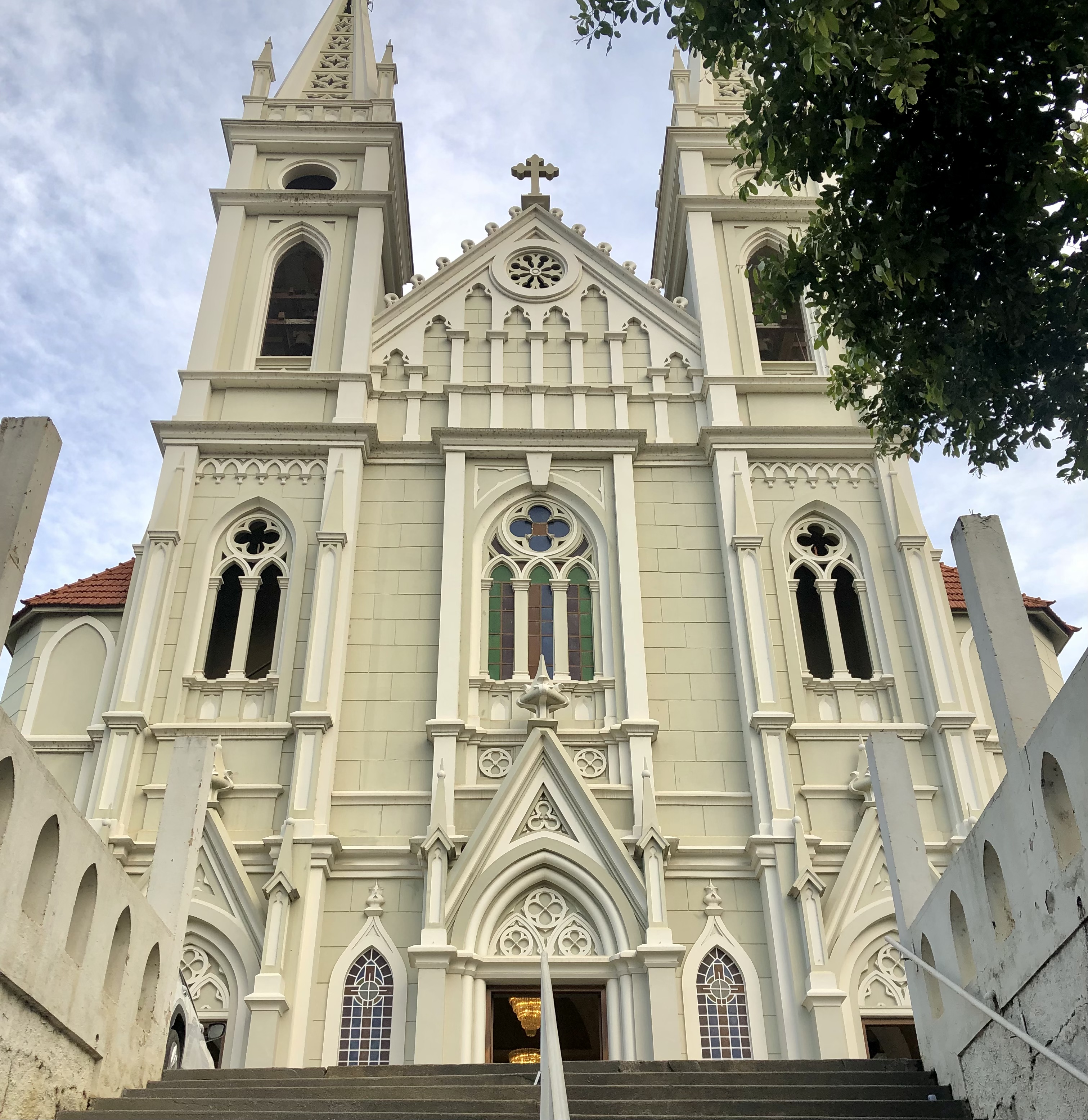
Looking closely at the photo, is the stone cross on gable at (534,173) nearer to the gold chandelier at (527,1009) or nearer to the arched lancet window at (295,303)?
the arched lancet window at (295,303)

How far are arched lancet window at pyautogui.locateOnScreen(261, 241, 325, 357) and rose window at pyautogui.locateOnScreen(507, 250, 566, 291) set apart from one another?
128 inches

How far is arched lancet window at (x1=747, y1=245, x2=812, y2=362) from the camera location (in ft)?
70.2

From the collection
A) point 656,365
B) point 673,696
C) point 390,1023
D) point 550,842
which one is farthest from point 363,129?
point 390,1023

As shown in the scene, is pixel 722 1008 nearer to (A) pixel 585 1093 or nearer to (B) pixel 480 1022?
(B) pixel 480 1022

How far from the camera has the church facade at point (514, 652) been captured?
14.7m

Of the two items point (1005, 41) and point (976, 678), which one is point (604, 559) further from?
point (1005, 41)

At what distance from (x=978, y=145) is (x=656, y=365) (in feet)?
37.3

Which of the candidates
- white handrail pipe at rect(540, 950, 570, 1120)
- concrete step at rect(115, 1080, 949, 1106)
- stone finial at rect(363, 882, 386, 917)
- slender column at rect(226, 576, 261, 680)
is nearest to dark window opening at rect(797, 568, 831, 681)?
stone finial at rect(363, 882, 386, 917)

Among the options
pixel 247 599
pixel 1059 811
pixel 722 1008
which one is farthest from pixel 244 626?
pixel 1059 811

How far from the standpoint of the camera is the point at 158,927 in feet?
28.9

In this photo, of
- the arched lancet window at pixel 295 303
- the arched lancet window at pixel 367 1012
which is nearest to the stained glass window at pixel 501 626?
the arched lancet window at pixel 367 1012

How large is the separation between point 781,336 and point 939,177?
13.6 meters

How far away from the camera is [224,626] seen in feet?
62.0

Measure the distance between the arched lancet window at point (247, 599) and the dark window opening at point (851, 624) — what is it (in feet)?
26.4
